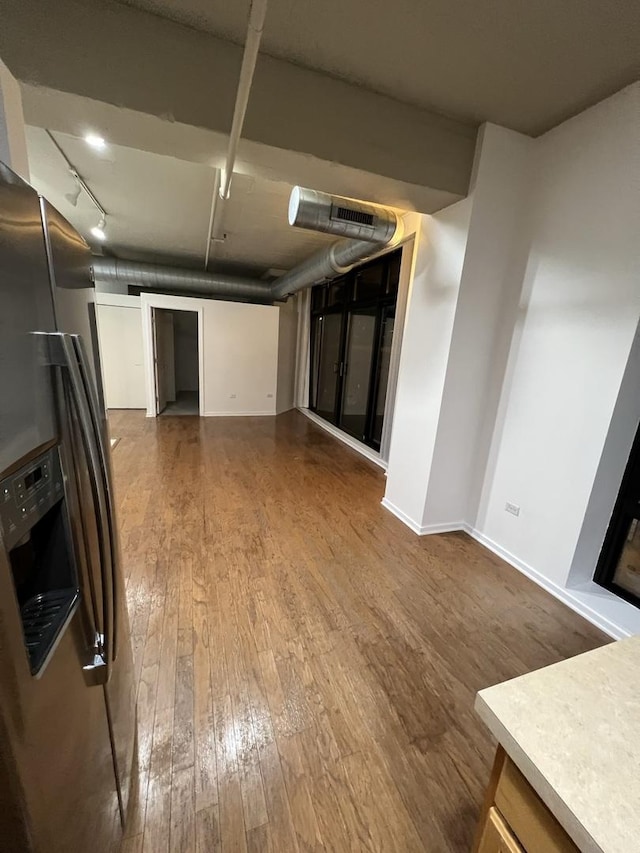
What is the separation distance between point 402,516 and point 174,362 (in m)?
7.31

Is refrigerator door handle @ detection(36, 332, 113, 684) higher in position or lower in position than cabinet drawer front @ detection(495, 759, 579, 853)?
higher

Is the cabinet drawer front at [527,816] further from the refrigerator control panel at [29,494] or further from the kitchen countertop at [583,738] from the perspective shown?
the refrigerator control panel at [29,494]

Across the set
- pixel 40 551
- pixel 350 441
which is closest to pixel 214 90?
pixel 40 551

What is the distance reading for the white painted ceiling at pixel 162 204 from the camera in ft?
9.39

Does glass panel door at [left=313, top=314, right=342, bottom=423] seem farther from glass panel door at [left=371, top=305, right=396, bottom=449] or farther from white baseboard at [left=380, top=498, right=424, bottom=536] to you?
white baseboard at [left=380, top=498, right=424, bottom=536]

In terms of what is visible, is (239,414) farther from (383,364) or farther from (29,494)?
(29,494)

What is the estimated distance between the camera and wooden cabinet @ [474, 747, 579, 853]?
56 centimetres

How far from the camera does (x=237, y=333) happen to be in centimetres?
645

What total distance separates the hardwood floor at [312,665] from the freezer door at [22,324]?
1338 millimetres

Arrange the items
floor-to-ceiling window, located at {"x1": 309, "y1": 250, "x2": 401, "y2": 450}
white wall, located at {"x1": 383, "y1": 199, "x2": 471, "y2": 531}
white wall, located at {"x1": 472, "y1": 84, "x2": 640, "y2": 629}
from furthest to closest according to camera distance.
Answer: floor-to-ceiling window, located at {"x1": 309, "y1": 250, "x2": 401, "y2": 450}
white wall, located at {"x1": 383, "y1": 199, "x2": 471, "y2": 531}
white wall, located at {"x1": 472, "y1": 84, "x2": 640, "y2": 629}

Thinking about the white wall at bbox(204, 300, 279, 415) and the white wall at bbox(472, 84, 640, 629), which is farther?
the white wall at bbox(204, 300, 279, 415)

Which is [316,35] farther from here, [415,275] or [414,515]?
[414,515]

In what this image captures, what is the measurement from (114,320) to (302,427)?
4098 mm

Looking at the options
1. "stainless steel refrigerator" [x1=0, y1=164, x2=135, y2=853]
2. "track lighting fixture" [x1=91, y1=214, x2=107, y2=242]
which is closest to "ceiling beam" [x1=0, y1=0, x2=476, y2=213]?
"stainless steel refrigerator" [x1=0, y1=164, x2=135, y2=853]
